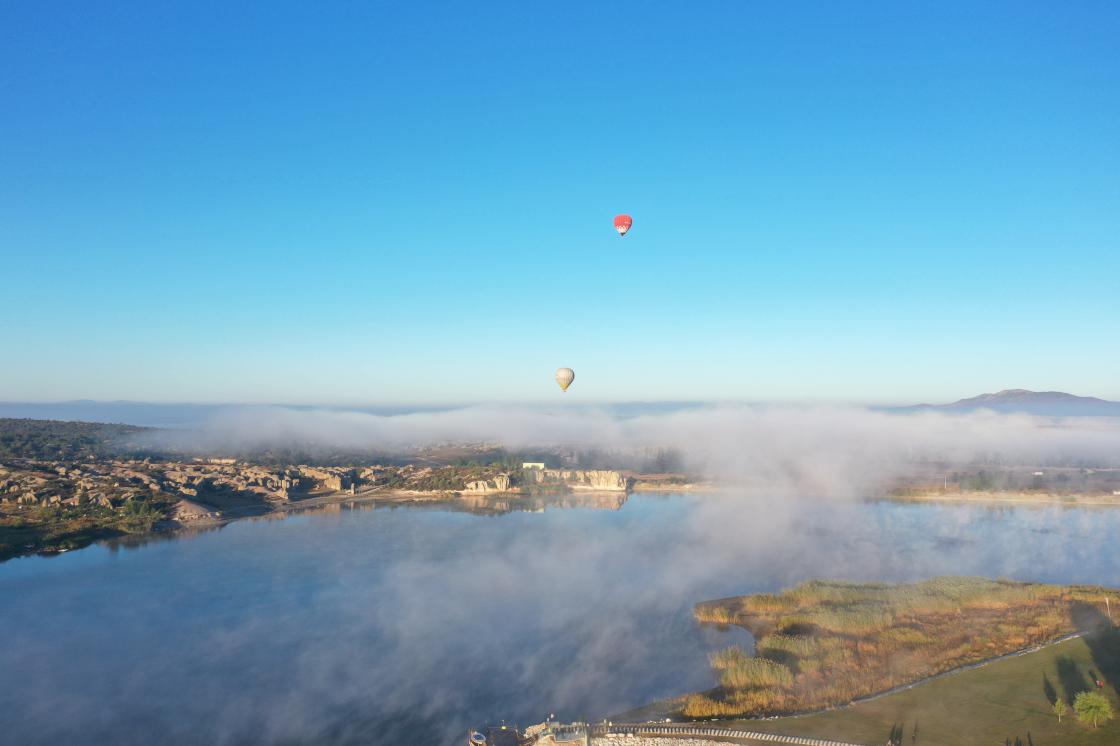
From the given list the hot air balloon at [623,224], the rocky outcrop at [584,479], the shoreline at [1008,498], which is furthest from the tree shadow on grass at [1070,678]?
the rocky outcrop at [584,479]

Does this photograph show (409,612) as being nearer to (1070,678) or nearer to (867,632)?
(867,632)

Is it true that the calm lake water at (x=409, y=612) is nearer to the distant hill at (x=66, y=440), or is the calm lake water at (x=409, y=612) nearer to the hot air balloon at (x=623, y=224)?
the hot air balloon at (x=623, y=224)

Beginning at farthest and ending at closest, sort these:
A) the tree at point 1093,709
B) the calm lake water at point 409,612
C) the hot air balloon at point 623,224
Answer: the hot air balloon at point 623,224 < the calm lake water at point 409,612 < the tree at point 1093,709

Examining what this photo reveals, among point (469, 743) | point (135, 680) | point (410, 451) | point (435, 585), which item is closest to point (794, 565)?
point (435, 585)

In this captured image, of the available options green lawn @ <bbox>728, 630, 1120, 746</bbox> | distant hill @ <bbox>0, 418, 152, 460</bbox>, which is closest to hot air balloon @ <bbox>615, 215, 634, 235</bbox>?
green lawn @ <bbox>728, 630, 1120, 746</bbox>

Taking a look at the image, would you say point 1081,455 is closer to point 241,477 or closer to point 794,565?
point 794,565

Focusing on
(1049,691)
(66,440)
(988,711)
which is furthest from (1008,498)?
(66,440)
